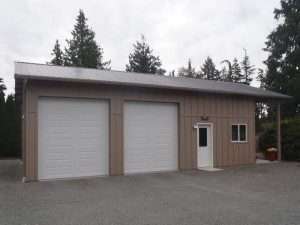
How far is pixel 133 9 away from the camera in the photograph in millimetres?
17391

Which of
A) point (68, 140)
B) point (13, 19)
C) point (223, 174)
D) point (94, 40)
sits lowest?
point (223, 174)

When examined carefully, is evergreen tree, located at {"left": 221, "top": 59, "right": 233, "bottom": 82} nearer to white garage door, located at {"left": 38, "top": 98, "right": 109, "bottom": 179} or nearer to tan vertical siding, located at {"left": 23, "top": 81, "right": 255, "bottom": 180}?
tan vertical siding, located at {"left": 23, "top": 81, "right": 255, "bottom": 180}

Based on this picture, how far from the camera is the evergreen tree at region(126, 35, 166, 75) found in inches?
1568

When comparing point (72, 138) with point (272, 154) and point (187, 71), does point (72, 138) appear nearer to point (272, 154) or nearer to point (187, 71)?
point (272, 154)

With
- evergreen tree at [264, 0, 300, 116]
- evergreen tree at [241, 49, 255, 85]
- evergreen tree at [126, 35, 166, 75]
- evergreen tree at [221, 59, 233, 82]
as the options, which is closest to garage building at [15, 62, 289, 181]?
evergreen tree at [264, 0, 300, 116]

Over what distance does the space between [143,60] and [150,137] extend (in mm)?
28221

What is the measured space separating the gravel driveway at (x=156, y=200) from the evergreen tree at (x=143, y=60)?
2921 centimetres

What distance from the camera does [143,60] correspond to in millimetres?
39969

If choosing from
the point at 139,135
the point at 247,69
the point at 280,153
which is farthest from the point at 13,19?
the point at 247,69

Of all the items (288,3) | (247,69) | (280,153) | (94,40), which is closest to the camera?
(280,153)

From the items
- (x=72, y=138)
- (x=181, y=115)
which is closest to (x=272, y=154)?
(x=181, y=115)

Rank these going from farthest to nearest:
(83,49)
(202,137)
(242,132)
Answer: (83,49) < (242,132) < (202,137)

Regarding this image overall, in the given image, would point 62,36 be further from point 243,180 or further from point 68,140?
point 243,180

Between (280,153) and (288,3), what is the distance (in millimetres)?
17089
